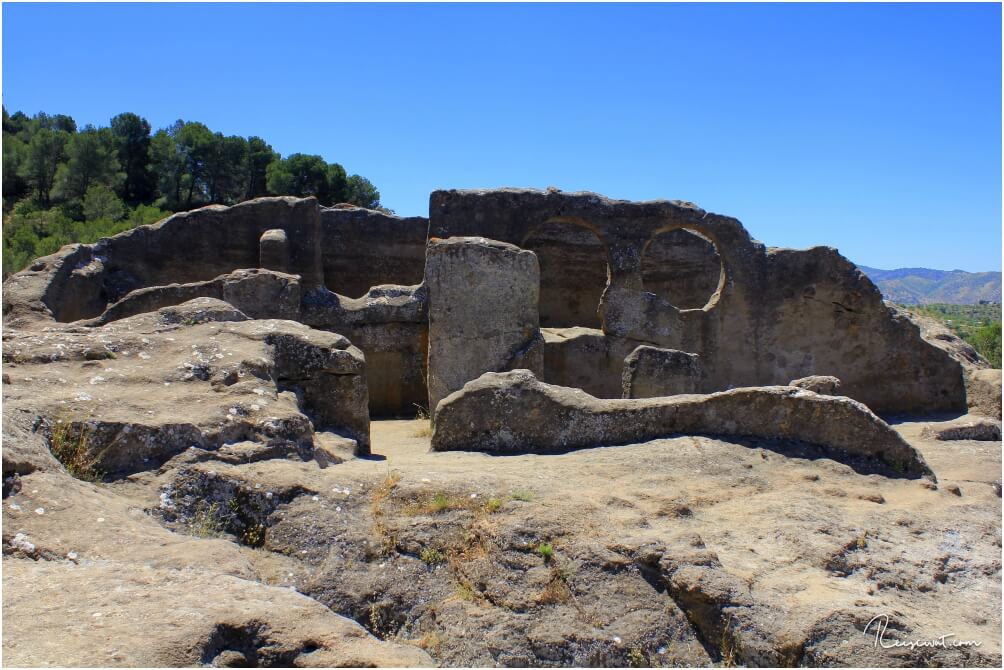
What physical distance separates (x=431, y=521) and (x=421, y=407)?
21.5ft

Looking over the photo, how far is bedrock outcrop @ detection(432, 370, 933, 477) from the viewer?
6031mm

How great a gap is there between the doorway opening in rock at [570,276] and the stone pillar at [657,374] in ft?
22.9

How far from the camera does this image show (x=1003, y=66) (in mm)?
5023

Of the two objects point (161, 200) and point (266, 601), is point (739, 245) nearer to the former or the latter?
point (266, 601)

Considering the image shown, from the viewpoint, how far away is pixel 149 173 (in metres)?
32.8

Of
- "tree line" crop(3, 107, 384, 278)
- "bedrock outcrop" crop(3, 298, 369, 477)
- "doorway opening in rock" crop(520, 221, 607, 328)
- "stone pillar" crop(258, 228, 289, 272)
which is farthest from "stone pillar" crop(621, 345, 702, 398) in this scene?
"tree line" crop(3, 107, 384, 278)

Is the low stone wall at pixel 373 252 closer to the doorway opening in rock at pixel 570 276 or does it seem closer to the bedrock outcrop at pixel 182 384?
the doorway opening in rock at pixel 570 276

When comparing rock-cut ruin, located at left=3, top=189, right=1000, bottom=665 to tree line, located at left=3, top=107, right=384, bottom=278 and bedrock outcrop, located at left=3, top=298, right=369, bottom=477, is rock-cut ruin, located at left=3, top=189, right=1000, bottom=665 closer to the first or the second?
bedrock outcrop, located at left=3, top=298, right=369, bottom=477

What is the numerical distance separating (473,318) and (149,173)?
2689cm

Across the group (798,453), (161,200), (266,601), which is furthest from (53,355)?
(161,200)

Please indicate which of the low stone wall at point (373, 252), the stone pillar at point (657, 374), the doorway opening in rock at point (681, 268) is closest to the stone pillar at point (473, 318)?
the stone pillar at point (657, 374)

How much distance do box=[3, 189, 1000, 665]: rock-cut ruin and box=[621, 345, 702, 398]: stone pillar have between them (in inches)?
0.9

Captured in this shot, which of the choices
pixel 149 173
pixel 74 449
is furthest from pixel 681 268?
pixel 149 173

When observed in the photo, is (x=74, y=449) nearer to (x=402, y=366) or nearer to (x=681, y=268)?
(x=402, y=366)
